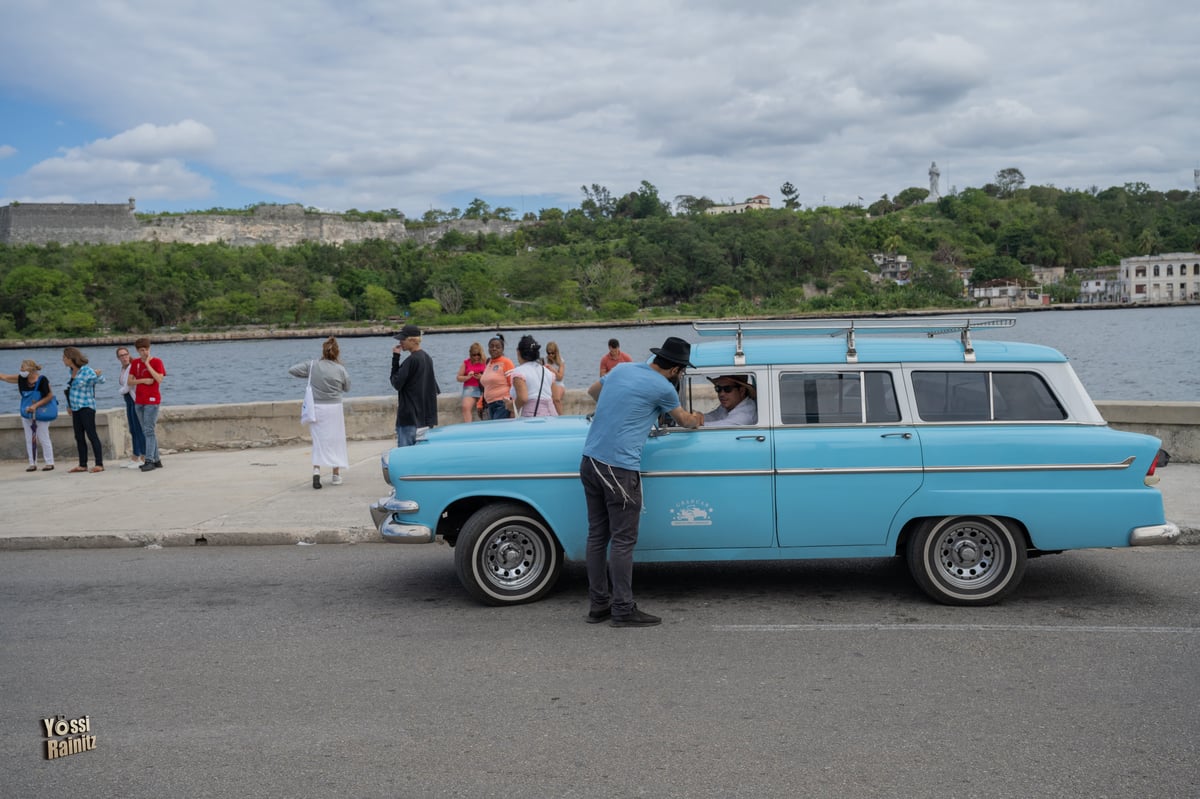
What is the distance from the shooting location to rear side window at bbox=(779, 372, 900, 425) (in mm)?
7141

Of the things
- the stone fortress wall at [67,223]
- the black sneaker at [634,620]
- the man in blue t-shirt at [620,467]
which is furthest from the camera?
the stone fortress wall at [67,223]

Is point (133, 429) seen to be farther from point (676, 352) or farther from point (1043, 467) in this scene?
point (1043, 467)

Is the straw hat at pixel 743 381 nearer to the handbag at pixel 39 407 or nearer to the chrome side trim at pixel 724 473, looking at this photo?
the chrome side trim at pixel 724 473

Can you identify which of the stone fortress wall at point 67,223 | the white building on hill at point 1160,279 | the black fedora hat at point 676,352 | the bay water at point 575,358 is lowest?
the bay water at point 575,358

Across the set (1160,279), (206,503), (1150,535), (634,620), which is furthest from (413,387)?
(1160,279)

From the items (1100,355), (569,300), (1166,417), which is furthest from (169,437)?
(569,300)

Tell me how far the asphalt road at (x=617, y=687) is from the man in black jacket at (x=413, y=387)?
12.9 ft

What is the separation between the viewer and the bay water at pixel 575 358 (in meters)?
55.3

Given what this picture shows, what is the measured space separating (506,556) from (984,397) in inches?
136

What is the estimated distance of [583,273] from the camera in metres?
171

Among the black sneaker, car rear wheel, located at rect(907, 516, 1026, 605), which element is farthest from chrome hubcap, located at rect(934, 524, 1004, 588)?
the black sneaker

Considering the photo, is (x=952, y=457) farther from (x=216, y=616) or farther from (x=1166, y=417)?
(x=1166, y=417)

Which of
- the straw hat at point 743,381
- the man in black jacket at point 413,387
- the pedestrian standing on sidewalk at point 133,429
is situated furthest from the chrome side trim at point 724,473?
the pedestrian standing on sidewalk at point 133,429

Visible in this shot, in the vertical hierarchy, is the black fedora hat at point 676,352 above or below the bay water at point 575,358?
above
